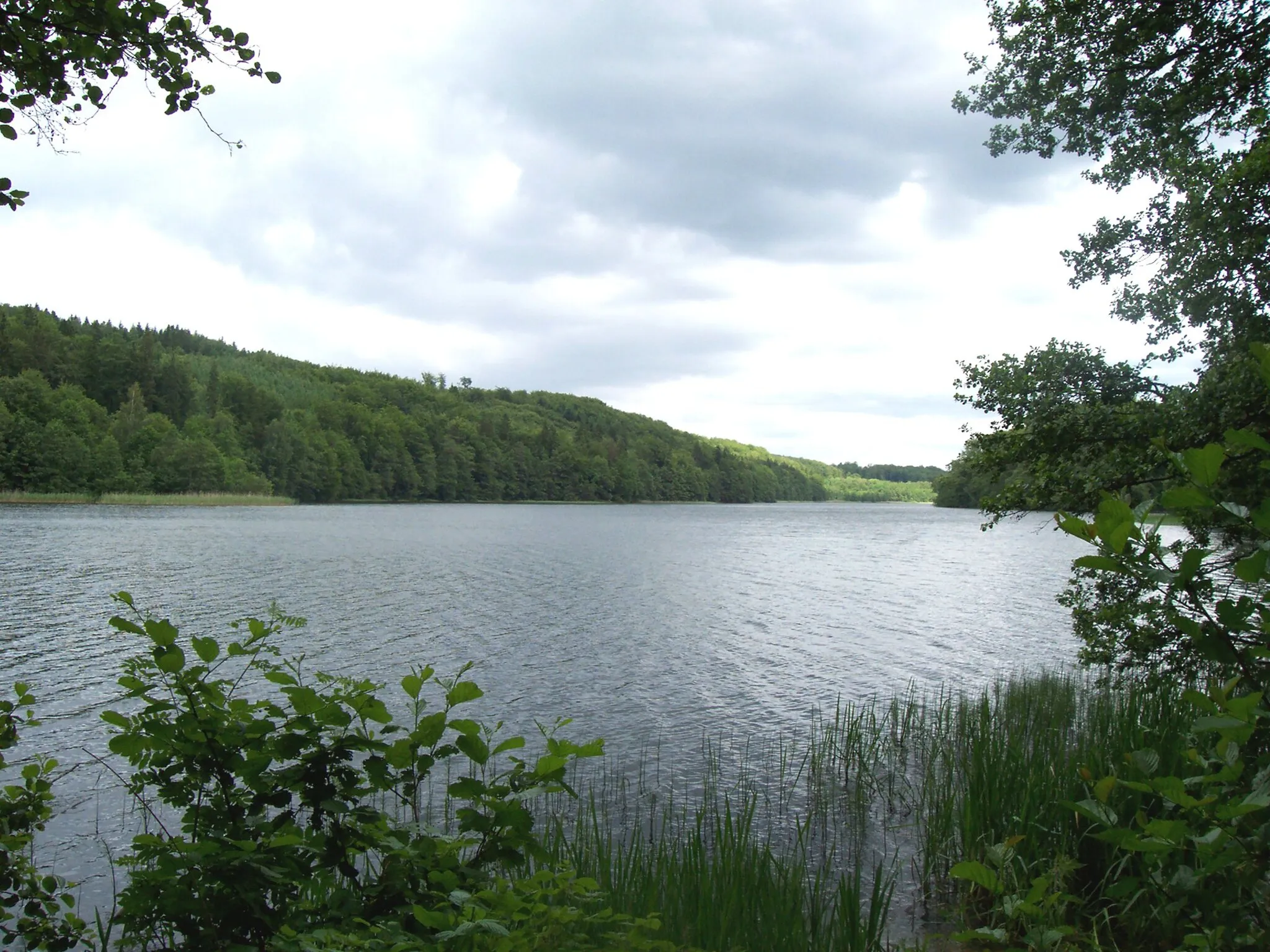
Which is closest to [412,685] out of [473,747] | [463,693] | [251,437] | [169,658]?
[463,693]

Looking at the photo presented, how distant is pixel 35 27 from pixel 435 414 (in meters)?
180

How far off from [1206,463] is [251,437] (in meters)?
141

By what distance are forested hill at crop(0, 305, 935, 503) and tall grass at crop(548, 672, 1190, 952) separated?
96.8 m

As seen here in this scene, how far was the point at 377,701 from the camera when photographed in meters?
3.70

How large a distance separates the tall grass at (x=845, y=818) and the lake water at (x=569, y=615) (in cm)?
214

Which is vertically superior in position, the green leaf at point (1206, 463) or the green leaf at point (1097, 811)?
the green leaf at point (1206, 463)

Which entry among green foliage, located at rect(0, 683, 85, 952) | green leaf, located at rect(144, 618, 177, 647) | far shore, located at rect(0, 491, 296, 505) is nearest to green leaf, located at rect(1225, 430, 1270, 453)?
green leaf, located at rect(144, 618, 177, 647)

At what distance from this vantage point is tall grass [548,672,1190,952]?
512cm

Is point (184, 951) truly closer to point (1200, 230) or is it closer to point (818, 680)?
point (1200, 230)

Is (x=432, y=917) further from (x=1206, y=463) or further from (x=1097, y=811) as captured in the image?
(x=1206, y=463)

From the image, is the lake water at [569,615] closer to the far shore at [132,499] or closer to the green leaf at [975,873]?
the green leaf at [975,873]

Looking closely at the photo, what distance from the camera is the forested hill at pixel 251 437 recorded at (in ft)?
304

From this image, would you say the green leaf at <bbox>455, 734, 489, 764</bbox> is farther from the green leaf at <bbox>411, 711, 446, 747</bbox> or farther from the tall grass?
the tall grass

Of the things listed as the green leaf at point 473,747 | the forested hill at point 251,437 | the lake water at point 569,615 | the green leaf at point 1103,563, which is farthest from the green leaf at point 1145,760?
the forested hill at point 251,437
